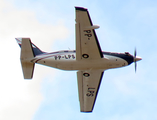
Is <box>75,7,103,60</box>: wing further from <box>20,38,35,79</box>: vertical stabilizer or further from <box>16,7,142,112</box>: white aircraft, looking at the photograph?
<box>20,38,35,79</box>: vertical stabilizer

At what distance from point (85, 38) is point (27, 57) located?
7.49m

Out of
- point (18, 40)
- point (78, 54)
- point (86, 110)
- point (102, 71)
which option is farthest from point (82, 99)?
point (18, 40)

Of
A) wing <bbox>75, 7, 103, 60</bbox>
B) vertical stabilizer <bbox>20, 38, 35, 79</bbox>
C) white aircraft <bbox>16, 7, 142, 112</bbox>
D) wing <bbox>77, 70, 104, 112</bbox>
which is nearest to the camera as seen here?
wing <bbox>75, 7, 103, 60</bbox>

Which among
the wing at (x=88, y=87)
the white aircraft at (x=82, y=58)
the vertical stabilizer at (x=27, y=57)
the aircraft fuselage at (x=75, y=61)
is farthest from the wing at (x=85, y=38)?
the vertical stabilizer at (x=27, y=57)

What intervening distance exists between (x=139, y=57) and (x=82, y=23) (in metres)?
9.07

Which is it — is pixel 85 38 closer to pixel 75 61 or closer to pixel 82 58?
pixel 82 58

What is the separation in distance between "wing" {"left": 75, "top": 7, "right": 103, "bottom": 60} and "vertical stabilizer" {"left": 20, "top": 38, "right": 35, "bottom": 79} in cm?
566

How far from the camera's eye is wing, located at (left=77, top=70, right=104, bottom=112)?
39031mm

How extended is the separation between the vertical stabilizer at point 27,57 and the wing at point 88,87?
6016mm

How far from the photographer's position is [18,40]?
40469mm

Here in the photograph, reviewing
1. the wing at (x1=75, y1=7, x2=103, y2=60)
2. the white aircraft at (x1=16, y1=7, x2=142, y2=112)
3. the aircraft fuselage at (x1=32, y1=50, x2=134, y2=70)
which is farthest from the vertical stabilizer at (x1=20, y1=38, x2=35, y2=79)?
the wing at (x1=75, y1=7, x2=103, y2=60)

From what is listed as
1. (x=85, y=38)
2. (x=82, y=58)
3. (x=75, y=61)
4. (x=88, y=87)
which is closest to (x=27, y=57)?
(x=75, y=61)

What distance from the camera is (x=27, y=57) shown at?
122ft

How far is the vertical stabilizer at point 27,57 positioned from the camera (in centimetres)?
3678
